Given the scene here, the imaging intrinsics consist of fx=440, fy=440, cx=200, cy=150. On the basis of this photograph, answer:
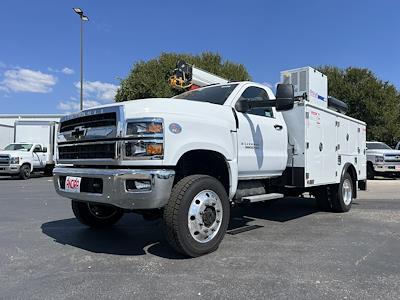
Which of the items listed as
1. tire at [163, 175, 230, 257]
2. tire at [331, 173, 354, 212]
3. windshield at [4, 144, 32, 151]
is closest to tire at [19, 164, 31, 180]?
windshield at [4, 144, 32, 151]

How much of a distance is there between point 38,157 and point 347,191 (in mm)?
16913

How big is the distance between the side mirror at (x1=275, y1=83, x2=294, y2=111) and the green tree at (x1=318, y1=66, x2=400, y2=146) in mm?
30392

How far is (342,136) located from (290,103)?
3.65 metres

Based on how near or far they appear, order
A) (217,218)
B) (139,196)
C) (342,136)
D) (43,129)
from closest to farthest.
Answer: (139,196) < (217,218) < (342,136) < (43,129)

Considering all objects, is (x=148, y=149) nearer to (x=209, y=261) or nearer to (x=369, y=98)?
(x=209, y=261)

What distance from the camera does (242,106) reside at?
20.6ft

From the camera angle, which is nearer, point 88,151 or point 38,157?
point 88,151

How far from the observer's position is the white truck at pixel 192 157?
4.91m

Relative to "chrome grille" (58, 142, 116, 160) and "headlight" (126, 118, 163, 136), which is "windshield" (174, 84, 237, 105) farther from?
"chrome grille" (58, 142, 116, 160)

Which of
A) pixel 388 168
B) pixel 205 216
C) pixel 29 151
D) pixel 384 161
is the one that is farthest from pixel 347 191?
pixel 29 151

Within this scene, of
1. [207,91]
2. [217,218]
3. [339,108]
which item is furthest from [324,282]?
[339,108]

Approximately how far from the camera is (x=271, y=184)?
7.25m

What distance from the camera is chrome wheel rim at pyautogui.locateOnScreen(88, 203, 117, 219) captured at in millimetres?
6816

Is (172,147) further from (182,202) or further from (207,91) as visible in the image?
(207,91)
